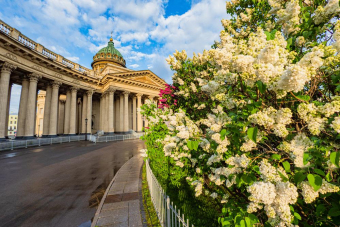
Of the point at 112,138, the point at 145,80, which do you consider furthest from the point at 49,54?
the point at 145,80

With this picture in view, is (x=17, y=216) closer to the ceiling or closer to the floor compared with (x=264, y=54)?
closer to the floor

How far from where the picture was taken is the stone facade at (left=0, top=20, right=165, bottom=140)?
1769 centimetres

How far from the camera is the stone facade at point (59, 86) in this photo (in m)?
17.7

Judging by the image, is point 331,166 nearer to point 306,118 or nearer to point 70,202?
point 306,118

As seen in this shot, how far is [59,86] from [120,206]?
91.9ft

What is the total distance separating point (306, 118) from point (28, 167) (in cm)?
1414

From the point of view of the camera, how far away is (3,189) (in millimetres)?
6434

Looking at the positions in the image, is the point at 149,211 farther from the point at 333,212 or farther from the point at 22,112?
the point at 22,112

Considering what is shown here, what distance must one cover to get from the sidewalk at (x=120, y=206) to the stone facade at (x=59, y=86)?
1850 cm

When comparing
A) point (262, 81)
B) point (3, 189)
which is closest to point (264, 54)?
point (262, 81)

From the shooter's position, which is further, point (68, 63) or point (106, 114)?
point (106, 114)

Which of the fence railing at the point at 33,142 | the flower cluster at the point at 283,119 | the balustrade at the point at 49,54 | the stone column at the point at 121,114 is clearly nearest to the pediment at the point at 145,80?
the stone column at the point at 121,114

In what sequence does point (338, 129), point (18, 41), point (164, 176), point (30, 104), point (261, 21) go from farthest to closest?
point (30, 104) → point (18, 41) → point (164, 176) → point (261, 21) → point (338, 129)

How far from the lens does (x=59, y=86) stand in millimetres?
25234
